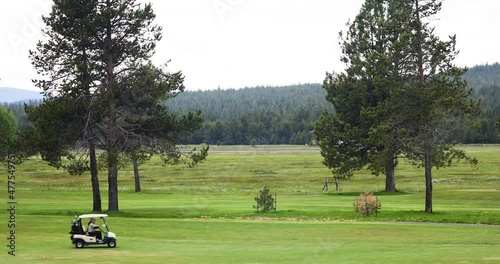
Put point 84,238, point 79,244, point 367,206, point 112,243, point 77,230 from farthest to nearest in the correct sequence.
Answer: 1. point 367,206
2. point 112,243
3. point 77,230
4. point 84,238
5. point 79,244

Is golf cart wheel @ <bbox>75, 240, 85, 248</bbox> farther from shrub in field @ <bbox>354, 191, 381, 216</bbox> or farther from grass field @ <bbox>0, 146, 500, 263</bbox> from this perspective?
shrub in field @ <bbox>354, 191, 381, 216</bbox>

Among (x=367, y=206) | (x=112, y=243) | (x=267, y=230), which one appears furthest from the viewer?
(x=367, y=206)

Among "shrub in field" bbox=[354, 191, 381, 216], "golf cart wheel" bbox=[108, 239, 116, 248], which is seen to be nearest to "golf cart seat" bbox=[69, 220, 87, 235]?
"golf cart wheel" bbox=[108, 239, 116, 248]

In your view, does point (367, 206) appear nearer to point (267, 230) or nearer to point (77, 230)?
point (267, 230)

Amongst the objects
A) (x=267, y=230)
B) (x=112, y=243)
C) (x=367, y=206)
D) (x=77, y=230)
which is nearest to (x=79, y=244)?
(x=77, y=230)

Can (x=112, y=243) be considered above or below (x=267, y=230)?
above

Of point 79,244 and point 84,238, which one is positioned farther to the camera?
point 84,238

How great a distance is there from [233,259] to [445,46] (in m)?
24.8

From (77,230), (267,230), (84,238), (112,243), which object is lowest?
(267,230)

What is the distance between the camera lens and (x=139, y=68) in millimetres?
48438

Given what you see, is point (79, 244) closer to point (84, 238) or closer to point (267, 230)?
point (84, 238)

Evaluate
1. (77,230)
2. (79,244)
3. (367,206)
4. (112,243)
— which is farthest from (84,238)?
(367,206)

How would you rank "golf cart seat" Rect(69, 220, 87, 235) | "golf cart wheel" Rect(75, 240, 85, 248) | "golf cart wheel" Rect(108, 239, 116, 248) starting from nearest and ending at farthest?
1. "golf cart wheel" Rect(75, 240, 85, 248)
2. "golf cart seat" Rect(69, 220, 87, 235)
3. "golf cart wheel" Rect(108, 239, 116, 248)

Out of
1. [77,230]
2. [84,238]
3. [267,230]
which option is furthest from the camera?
[267,230]
